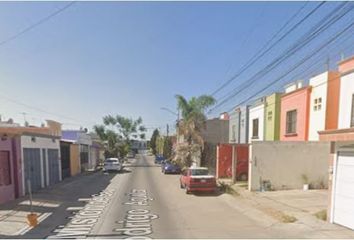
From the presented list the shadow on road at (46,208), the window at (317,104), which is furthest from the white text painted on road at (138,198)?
the window at (317,104)

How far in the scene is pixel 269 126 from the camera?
2680cm

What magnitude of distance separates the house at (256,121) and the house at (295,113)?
325 cm

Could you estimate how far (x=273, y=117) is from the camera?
26.0 m

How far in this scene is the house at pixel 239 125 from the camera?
32.4 metres

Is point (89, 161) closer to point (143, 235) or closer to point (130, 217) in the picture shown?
point (130, 217)

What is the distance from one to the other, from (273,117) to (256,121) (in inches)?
156

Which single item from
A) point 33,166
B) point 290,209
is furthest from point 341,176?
point 33,166

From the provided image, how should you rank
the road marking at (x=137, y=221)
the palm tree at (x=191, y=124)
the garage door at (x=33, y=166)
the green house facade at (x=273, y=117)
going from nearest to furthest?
the road marking at (x=137, y=221)
the garage door at (x=33, y=166)
the green house facade at (x=273, y=117)
the palm tree at (x=191, y=124)

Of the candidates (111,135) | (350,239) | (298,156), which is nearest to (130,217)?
(350,239)

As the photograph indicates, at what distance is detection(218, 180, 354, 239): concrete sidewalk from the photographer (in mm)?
10171

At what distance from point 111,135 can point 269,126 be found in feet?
153

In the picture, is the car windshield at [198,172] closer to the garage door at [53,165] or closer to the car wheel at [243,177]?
the car wheel at [243,177]

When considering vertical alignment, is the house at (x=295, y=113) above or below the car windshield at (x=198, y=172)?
above

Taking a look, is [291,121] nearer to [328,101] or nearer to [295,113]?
[295,113]
